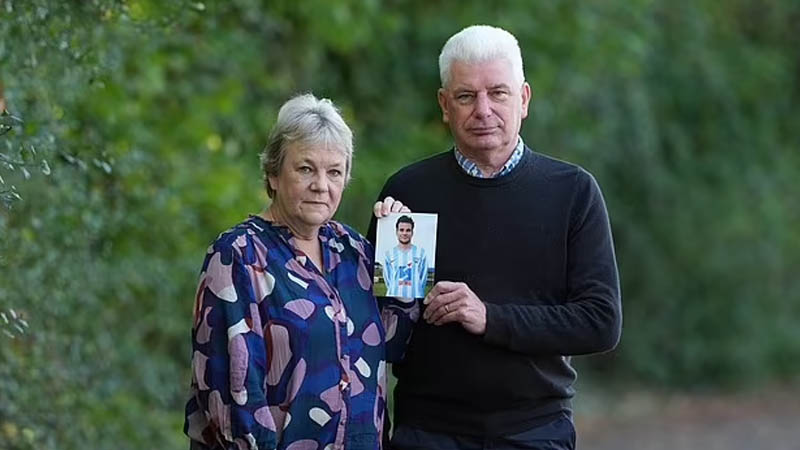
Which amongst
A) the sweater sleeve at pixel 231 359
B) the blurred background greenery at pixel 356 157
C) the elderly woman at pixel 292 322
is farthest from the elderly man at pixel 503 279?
the blurred background greenery at pixel 356 157

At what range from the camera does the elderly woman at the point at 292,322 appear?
3850 millimetres

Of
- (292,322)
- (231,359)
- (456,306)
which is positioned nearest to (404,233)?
(456,306)

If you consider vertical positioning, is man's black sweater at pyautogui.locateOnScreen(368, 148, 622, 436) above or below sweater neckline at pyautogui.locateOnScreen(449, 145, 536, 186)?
below

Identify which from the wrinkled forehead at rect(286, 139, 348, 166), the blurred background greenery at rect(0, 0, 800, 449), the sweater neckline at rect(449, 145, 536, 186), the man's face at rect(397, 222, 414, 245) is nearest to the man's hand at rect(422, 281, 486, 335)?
the man's face at rect(397, 222, 414, 245)

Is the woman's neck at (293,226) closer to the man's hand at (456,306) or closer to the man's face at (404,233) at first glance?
the man's face at (404,233)

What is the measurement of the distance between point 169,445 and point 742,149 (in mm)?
10271

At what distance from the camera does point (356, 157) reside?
10406 mm

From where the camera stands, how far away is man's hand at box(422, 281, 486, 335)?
4.17 metres

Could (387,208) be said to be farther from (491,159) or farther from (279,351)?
(279,351)

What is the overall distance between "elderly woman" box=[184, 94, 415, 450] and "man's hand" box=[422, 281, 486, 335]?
0.16 metres

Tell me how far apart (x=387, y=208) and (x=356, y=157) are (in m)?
6.16

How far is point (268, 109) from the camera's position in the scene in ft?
33.0

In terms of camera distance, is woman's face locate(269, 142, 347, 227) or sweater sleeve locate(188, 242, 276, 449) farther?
woman's face locate(269, 142, 347, 227)

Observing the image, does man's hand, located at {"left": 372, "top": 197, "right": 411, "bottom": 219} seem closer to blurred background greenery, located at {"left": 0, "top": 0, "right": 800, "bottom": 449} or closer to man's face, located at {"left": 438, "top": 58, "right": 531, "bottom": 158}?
man's face, located at {"left": 438, "top": 58, "right": 531, "bottom": 158}
